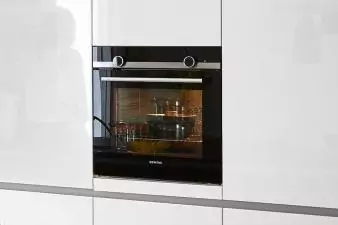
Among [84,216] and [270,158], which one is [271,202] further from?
[84,216]

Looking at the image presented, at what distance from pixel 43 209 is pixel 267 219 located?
91cm

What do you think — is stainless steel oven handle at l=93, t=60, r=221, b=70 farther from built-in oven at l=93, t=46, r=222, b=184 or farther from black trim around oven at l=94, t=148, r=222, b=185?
black trim around oven at l=94, t=148, r=222, b=185

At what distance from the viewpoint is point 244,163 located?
2127mm

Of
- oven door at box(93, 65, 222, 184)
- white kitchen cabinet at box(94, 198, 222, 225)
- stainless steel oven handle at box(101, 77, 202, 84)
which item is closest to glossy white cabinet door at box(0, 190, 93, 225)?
white kitchen cabinet at box(94, 198, 222, 225)

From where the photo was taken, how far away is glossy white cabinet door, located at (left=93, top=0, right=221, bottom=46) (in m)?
2.15

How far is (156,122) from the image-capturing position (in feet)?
7.55

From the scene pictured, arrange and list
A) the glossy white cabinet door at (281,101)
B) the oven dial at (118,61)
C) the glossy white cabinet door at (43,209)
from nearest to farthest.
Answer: the glossy white cabinet door at (281,101) → the oven dial at (118,61) → the glossy white cabinet door at (43,209)

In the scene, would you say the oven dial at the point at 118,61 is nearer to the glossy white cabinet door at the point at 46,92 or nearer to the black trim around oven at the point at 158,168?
the glossy white cabinet door at the point at 46,92

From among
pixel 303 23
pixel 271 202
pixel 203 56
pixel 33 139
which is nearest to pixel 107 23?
pixel 203 56

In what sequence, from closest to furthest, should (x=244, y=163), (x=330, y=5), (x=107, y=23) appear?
(x=330, y=5), (x=244, y=163), (x=107, y=23)

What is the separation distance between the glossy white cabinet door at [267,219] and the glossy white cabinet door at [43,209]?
565 mm

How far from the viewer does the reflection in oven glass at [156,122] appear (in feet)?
7.34

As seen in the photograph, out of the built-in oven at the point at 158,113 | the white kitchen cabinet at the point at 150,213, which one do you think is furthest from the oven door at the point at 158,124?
the white kitchen cabinet at the point at 150,213

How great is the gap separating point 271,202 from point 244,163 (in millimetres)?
164
